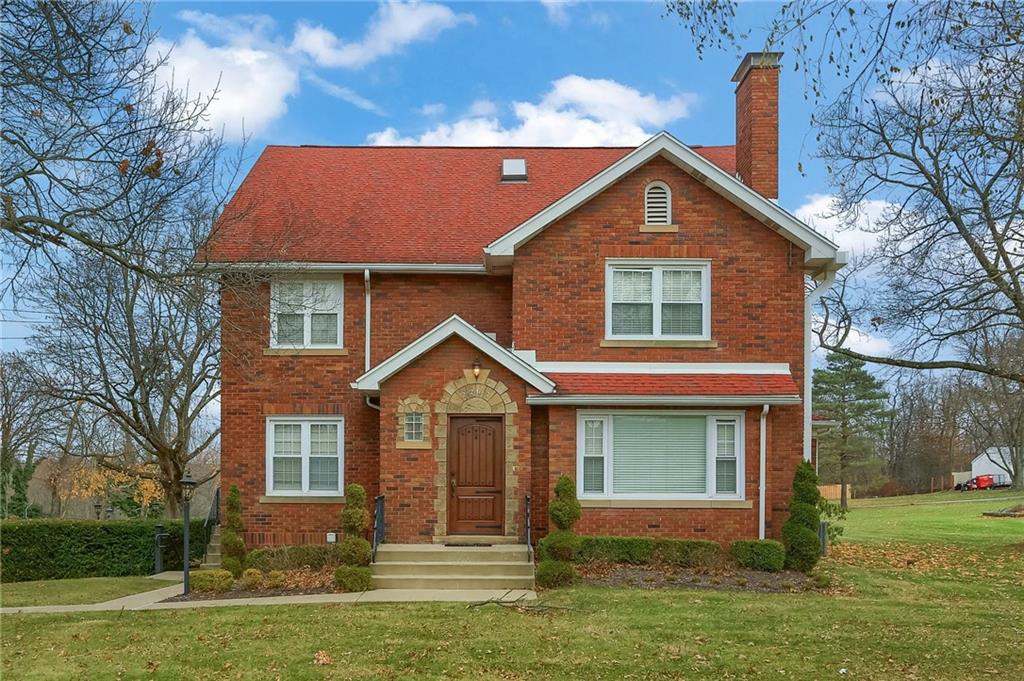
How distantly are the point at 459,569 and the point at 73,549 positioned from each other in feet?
35.0

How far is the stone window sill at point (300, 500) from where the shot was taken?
19.0 metres

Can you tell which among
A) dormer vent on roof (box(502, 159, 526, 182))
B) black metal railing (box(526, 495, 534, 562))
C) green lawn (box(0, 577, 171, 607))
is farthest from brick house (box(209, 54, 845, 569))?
dormer vent on roof (box(502, 159, 526, 182))

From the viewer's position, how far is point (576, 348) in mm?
18203

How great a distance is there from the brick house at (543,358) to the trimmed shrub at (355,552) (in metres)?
1.62

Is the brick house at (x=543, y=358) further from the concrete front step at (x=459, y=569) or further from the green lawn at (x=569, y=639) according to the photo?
the green lawn at (x=569, y=639)

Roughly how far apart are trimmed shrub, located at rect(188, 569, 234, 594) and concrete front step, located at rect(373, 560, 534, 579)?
2.50 m

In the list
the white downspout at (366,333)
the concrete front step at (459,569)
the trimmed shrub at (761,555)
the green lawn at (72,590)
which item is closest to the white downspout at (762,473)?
the trimmed shrub at (761,555)

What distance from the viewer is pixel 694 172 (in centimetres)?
1809

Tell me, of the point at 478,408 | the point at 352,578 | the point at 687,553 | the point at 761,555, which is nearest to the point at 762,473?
the point at 761,555

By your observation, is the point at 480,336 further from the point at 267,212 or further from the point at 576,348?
the point at 267,212

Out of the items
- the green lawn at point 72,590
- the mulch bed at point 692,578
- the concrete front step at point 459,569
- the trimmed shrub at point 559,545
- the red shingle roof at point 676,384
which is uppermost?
the red shingle roof at point 676,384

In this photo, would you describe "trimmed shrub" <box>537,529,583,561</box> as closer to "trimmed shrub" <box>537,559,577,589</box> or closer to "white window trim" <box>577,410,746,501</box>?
"trimmed shrub" <box>537,559,577,589</box>

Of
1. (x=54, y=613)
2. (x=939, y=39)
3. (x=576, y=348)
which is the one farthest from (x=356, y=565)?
(x=939, y=39)

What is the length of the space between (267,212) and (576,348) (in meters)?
7.66
